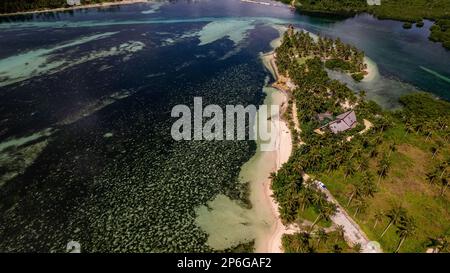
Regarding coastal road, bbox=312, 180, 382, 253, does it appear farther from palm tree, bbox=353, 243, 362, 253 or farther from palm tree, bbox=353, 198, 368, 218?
palm tree, bbox=353, 198, 368, 218

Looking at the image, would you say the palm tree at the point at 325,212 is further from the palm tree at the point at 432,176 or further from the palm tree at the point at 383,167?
the palm tree at the point at 432,176

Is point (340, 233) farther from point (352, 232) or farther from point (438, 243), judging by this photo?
point (438, 243)

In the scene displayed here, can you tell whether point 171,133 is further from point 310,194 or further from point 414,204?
point 414,204

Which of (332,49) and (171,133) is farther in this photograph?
(332,49)

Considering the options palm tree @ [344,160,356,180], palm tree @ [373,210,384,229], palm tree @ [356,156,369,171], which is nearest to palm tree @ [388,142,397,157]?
palm tree @ [356,156,369,171]

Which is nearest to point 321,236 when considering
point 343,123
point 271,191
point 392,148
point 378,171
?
point 271,191

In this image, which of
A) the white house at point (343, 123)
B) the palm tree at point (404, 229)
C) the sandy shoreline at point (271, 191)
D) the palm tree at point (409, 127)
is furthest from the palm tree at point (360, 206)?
the palm tree at point (409, 127)

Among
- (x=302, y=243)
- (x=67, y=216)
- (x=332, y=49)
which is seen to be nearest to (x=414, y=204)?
(x=302, y=243)
